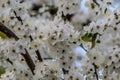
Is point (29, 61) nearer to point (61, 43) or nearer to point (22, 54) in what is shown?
point (22, 54)

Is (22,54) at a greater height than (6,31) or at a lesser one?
lesser

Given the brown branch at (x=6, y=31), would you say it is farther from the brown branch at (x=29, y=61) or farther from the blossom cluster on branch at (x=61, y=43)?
the brown branch at (x=29, y=61)

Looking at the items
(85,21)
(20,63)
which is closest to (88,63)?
(20,63)

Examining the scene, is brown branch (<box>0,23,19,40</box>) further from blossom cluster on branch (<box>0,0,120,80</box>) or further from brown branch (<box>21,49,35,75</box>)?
brown branch (<box>21,49,35,75</box>)

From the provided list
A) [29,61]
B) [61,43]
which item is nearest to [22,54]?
[29,61]

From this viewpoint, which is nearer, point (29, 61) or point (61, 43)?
point (61, 43)

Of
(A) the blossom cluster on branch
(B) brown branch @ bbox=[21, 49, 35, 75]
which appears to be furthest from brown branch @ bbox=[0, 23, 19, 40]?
(B) brown branch @ bbox=[21, 49, 35, 75]

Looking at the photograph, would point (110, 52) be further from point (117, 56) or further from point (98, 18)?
point (98, 18)

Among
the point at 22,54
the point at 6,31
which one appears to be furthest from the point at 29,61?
the point at 6,31
